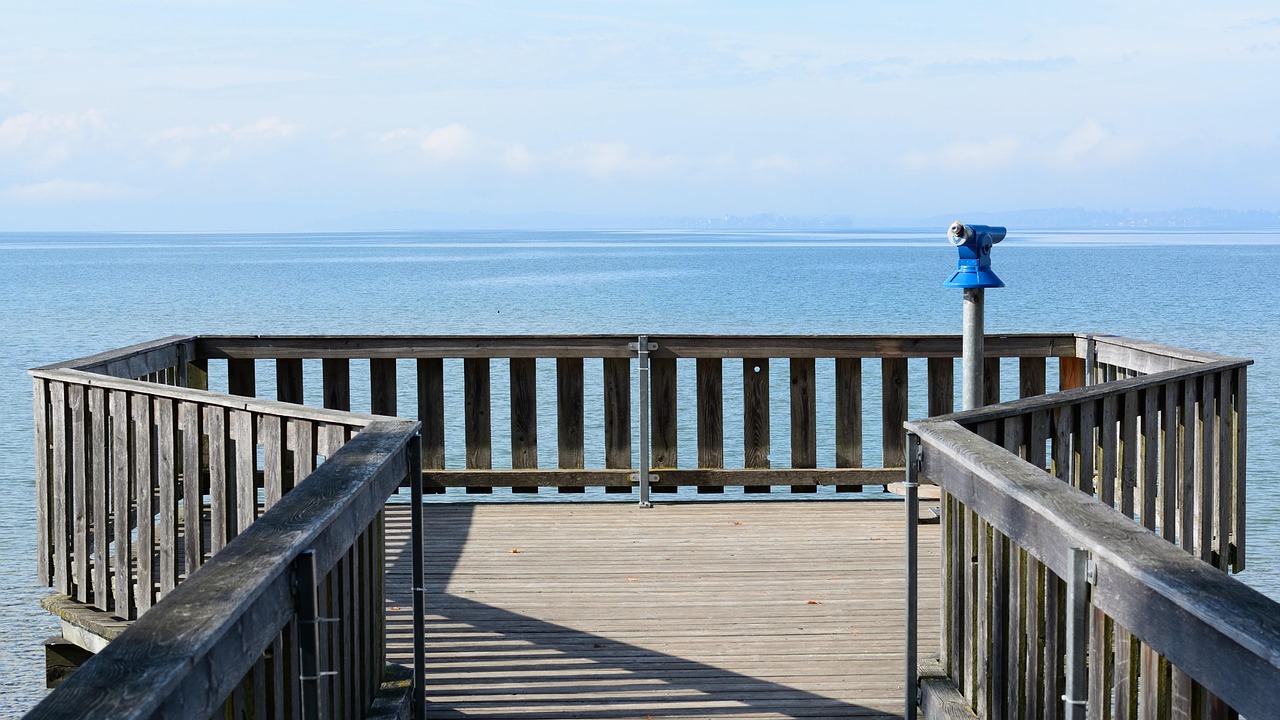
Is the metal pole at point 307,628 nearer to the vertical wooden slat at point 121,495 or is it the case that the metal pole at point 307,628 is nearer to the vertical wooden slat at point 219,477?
the vertical wooden slat at point 219,477

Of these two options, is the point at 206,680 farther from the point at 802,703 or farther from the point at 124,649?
the point at 802,703

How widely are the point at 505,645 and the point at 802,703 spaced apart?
1.24 m

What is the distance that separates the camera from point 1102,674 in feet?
8.66

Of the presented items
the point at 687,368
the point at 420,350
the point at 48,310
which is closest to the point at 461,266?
the point at 48,310

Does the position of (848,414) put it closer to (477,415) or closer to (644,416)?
(644,416)

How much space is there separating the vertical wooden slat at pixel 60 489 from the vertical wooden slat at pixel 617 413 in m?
2.95

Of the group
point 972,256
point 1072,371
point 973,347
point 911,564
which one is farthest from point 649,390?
point 911,564

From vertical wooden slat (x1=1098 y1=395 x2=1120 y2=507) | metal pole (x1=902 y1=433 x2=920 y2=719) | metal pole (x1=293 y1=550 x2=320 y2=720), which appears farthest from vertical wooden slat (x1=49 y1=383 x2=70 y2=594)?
vertical wooden slat (x1=1098 y1=395 x2=1120 y2=507)

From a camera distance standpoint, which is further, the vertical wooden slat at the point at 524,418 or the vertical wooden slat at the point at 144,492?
the vertical wooden slat at the point at 524,418

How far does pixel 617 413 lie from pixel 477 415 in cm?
82

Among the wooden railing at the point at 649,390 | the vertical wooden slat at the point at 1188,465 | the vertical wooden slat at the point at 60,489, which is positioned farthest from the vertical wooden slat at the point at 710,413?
the vertical wooden slat at the point at 60,489

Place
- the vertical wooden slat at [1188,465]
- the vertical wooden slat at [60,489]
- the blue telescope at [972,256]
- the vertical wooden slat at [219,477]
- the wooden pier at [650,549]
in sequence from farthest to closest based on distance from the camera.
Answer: the blue telescope at [972,256], the vertical wooden slat at [1188,465], the vertical wooden slat at [60,489], the vertical wooden slat at [219,477], the wooden pier at [650,549]

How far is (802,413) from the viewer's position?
7.51m

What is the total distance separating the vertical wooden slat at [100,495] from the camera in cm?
546
